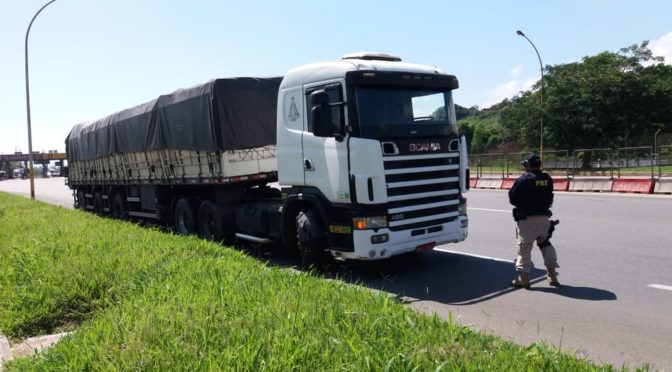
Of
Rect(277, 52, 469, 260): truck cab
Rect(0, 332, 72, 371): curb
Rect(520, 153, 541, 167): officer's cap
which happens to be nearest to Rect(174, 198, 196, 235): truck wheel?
Rect(277, 52, 469, 260): truck cab

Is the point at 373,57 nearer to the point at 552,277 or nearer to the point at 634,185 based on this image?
the point at 552,277

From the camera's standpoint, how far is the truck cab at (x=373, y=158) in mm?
7176

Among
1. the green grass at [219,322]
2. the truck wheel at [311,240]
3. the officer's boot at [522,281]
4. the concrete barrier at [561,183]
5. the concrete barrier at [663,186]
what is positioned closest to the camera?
the green grass at [219,322]

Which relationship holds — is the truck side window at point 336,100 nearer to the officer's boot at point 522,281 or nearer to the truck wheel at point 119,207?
the officer's boot at point 522,281

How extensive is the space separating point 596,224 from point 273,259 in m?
7.02

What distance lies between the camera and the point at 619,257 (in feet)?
27.4

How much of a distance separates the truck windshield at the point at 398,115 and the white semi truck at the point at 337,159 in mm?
16

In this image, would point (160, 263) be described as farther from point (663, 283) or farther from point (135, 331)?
point (663, 283)

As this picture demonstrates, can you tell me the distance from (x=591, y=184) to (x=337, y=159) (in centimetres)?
1875

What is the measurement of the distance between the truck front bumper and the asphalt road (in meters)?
0.45

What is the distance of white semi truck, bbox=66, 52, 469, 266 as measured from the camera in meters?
7.22

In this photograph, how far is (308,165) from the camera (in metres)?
7.90

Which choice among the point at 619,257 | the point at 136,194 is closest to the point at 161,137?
the point at 136,194

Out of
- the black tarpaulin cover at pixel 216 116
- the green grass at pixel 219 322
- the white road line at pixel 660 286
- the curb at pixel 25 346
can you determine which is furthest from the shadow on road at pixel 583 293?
the black tarpaulin cover at pixel 216 116
